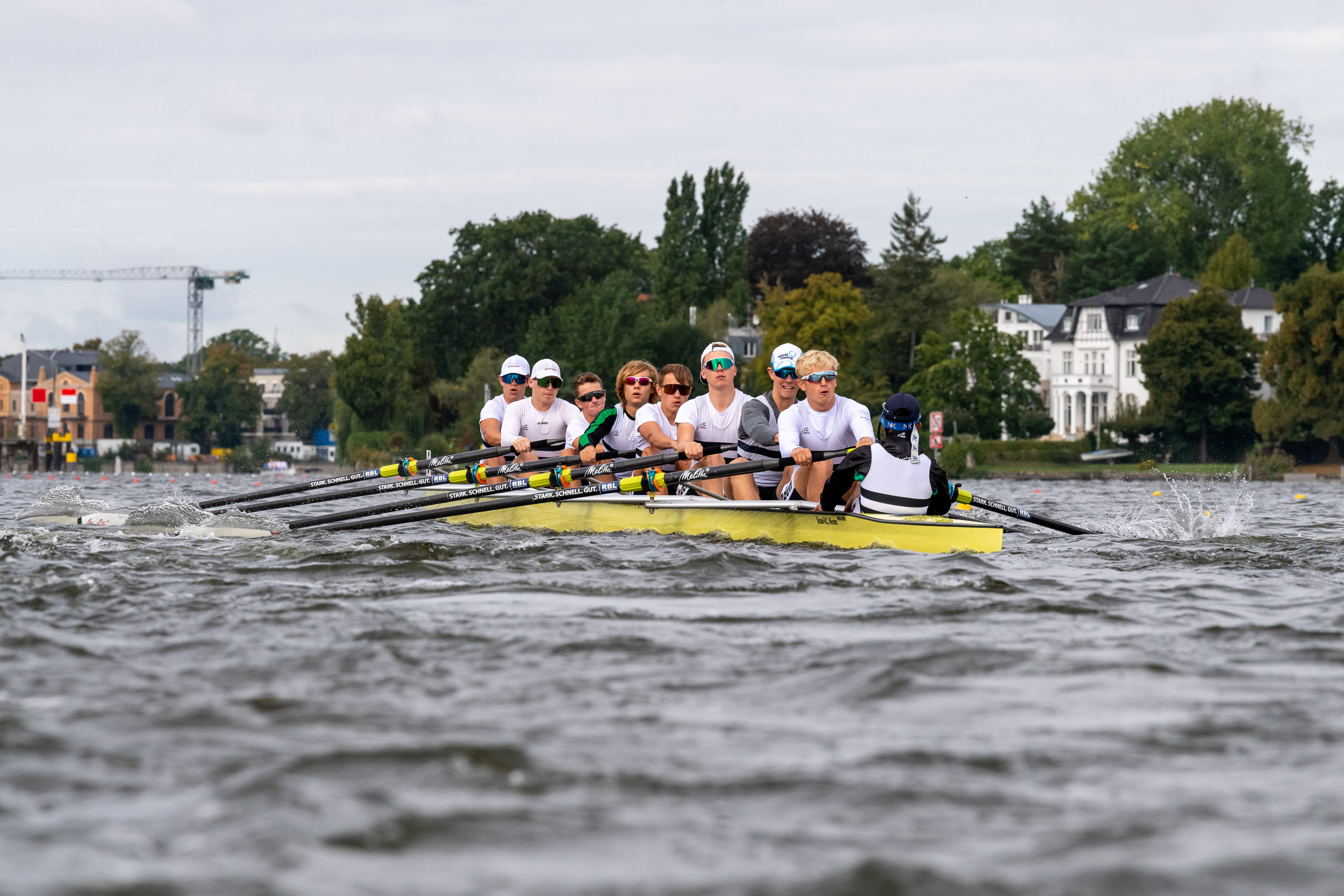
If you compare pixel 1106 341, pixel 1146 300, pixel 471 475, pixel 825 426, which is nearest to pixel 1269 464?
pixel 1146 300

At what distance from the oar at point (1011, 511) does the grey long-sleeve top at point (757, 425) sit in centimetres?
157

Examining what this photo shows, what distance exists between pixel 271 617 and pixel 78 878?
3.89 meters

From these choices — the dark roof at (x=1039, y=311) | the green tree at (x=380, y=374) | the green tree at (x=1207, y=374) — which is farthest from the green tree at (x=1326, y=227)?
the green tree at (x=380, y=374)

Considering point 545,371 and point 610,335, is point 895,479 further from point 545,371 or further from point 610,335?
point 610,335

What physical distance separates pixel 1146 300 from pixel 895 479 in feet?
229

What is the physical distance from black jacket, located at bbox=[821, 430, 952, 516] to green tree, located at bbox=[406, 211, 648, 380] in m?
66.4

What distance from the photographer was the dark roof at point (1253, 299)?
73125 millimetres

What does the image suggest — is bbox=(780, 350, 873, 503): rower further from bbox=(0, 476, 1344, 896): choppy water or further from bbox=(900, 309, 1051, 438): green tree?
bbox=(900, 309, 1051, 438): green tree

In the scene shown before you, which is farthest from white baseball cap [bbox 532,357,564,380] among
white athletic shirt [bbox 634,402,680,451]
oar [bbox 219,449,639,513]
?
white athletic shirt [bbox 634,402,680,451]

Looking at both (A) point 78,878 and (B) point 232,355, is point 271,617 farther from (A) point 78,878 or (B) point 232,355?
(B) point 232,355

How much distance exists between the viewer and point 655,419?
13.0 meters

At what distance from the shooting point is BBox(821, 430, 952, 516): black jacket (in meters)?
10.0

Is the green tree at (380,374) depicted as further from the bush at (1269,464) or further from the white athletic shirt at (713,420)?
the white athletic shirt at (713,420)

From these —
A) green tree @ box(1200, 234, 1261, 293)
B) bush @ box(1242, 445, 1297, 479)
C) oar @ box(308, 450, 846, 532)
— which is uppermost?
green tree @ box(1200, 234, 1261, 293)
